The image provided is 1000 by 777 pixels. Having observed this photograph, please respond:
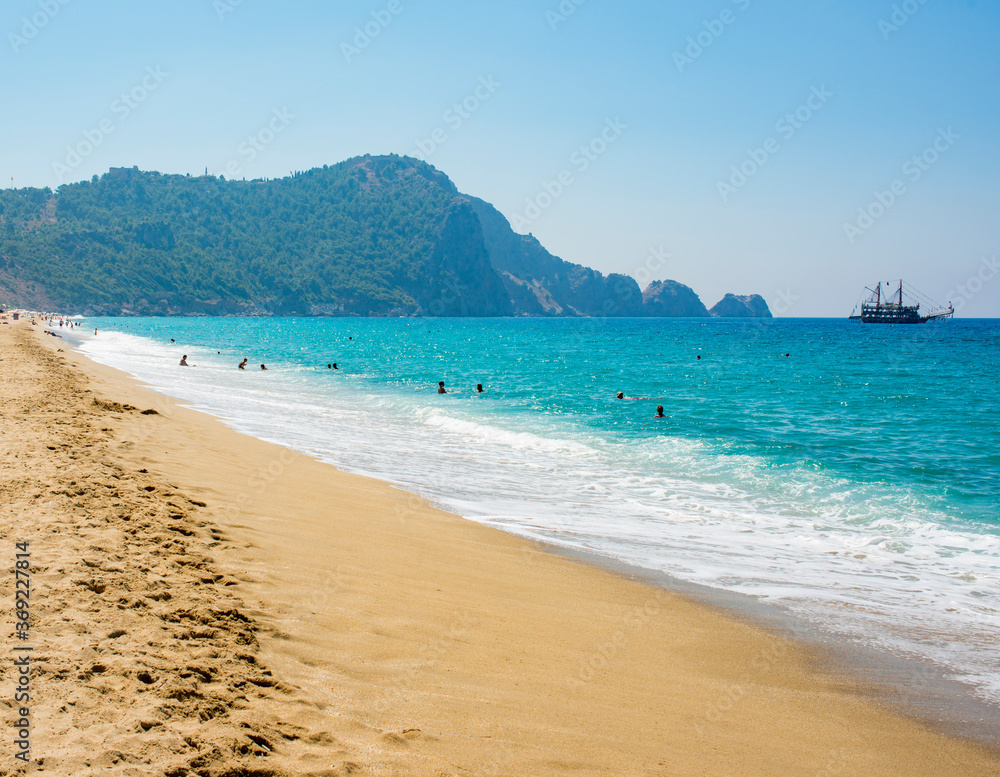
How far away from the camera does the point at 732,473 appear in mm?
13234

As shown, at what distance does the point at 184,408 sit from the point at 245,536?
12688 mm

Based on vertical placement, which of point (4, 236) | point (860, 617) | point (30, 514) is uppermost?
point (4, 236)

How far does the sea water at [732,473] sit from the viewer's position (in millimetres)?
6977

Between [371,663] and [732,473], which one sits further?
[732,473]

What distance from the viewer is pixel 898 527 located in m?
9.62

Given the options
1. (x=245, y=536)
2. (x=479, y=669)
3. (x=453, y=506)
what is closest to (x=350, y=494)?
(x=453, y=506)

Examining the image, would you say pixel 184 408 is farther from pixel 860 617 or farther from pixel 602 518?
pixel 860 617

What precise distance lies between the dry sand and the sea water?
4.70ft

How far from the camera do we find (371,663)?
4.28 meters

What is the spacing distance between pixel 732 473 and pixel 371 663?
421 inches

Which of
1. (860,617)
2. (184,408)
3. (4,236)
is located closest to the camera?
(860,617)

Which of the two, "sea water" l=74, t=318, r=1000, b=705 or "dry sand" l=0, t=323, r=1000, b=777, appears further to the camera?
"sea water" l=74, t=318, r=1000, b=705

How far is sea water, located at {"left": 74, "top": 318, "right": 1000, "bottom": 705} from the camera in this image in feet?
22.9

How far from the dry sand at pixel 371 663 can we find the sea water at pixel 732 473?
1.43m
